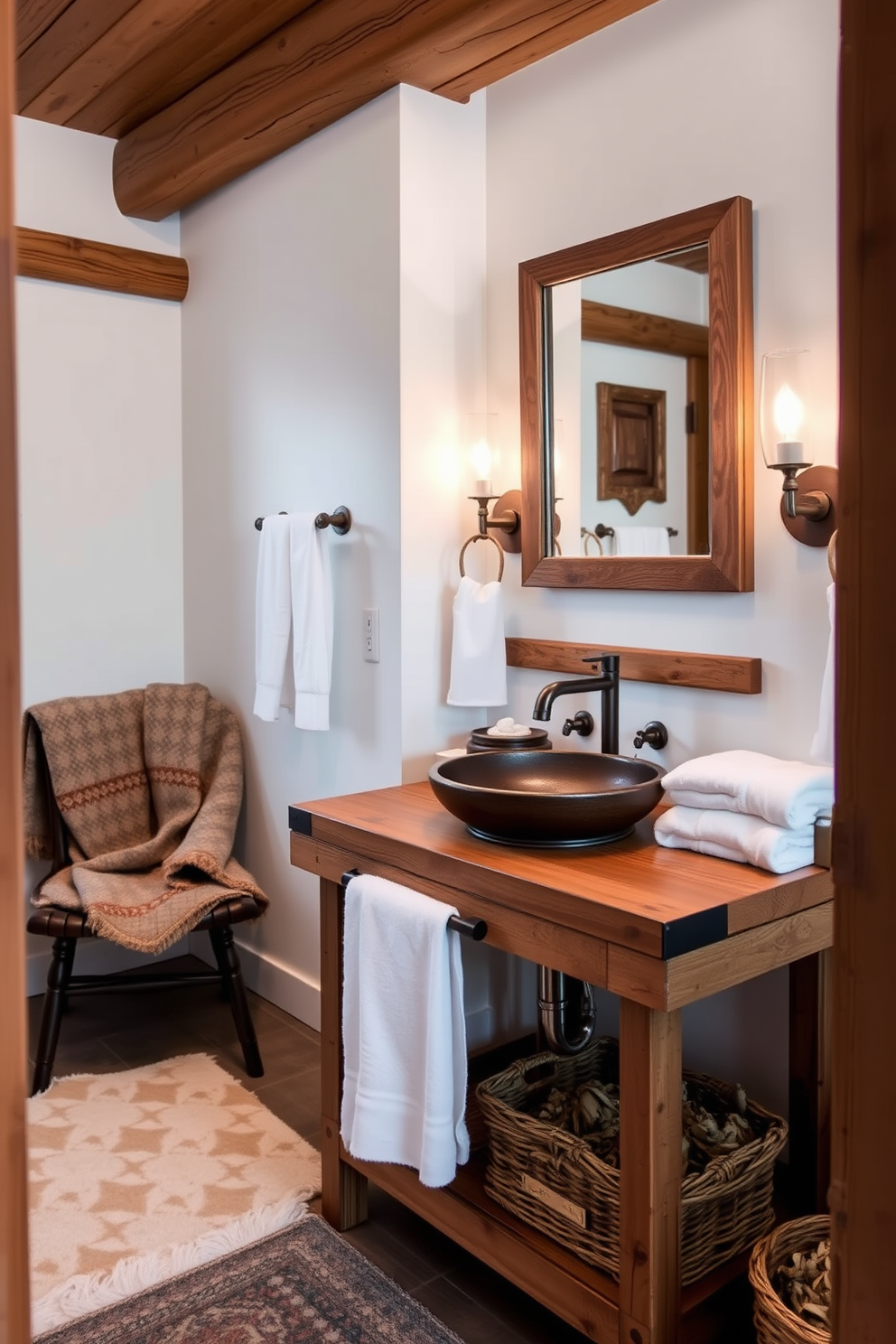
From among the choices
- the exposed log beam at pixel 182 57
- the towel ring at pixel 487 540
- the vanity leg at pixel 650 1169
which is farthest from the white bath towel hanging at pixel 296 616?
the vanity leg at pixel 650 1169

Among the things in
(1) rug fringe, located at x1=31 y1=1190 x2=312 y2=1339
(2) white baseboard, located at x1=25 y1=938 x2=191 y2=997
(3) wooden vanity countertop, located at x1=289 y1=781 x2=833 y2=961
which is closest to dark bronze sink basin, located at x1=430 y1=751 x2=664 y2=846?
(3) wooden vanity countertop, located at x1=289 y1=781 x2=833 y2=961

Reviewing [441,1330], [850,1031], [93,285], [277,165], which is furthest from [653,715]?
[93,285]

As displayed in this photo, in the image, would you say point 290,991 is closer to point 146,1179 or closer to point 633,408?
point 146,1179

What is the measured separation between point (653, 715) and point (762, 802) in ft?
2.04

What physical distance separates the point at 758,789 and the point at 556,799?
303mm

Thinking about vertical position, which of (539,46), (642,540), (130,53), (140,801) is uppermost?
(130,53)

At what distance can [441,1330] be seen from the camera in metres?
1.75

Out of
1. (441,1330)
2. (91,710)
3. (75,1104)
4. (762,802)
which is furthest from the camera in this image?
(91,710)

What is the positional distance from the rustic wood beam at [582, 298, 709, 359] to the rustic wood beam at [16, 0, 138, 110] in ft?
4.11

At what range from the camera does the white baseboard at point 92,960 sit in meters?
3.20

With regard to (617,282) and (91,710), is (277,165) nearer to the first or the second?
(617,282)

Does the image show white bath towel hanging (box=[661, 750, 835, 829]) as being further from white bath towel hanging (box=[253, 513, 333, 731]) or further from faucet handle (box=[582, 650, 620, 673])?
white bath towel hanging (box=[253, 513, 333, 731])

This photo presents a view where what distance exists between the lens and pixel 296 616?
2664 mm

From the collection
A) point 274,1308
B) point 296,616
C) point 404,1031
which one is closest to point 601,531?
point 296,616
